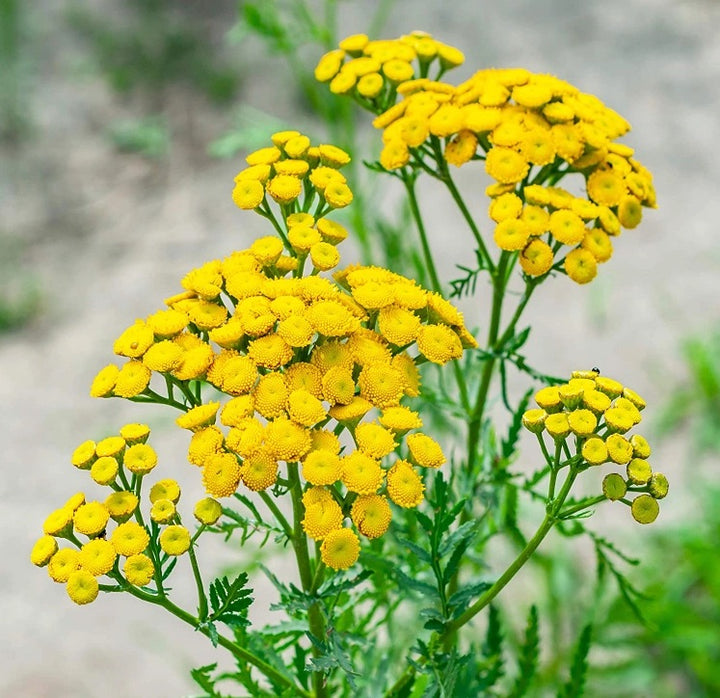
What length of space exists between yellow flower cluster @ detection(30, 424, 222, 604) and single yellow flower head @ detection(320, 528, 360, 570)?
19 centimetres

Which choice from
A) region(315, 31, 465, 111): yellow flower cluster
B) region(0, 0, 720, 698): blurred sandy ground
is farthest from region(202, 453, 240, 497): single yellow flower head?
region(0, 0, 720, 698): blurred sandy ground

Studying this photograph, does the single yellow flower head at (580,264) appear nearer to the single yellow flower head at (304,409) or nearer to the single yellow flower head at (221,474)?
the single yellow flower head at (304,409)

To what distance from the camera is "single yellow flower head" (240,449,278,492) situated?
4.52 feet

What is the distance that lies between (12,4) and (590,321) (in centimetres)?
558

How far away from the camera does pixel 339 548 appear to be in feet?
4.49

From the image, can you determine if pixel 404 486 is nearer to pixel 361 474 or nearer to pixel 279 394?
pixel 361 474

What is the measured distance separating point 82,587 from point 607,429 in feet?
2.82

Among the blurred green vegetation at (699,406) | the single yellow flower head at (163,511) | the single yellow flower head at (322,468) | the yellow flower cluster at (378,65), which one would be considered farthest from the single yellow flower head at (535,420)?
the blurred green vegetation at (699,406)

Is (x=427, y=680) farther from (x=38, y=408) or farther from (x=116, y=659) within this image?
(x=38, y=408)

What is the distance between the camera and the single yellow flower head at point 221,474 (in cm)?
138

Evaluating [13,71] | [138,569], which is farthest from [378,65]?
[13,71]

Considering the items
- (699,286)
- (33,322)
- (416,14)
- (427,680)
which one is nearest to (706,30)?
(416,14)

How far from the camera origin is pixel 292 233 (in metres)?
1.62

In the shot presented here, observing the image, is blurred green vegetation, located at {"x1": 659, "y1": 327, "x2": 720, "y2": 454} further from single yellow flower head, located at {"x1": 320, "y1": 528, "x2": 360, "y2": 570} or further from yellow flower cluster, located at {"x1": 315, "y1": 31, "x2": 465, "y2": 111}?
single yellow flower head, located at {"x1": 320, "y1": 528, "x2": 360, "y2": 570}
